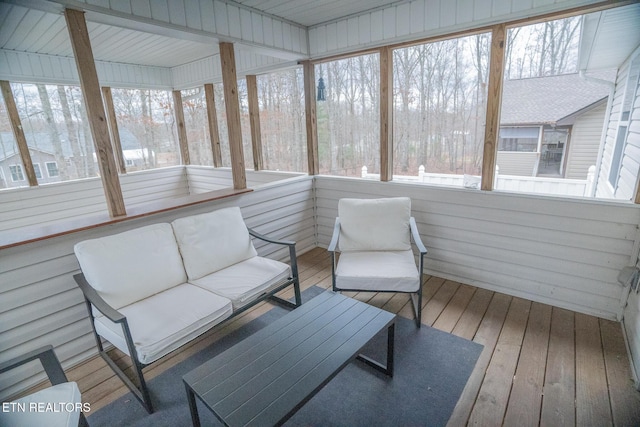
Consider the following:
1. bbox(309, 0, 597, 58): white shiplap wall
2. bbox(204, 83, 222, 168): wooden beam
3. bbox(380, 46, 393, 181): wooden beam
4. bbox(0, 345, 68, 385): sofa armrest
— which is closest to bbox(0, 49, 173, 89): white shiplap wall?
bbox(204, 83, 222, 168): wooden beam

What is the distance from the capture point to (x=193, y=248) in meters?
2.42

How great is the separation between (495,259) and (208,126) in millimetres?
4742

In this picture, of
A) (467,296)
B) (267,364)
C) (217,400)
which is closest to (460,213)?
(467,296)

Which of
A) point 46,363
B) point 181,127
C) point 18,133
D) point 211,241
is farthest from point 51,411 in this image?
point 181,127

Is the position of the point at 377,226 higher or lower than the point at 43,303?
higher

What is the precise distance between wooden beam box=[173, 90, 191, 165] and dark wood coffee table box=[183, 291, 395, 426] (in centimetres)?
498

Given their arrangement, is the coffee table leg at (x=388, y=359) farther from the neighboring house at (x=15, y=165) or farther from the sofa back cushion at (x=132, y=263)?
the neighboring house at (x=15, y=165)

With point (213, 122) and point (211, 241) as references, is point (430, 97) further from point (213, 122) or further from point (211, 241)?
point (213, 122)

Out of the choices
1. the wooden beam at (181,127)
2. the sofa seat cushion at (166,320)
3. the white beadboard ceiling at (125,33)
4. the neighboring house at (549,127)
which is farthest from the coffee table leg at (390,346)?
the wooden beam at (181,127)

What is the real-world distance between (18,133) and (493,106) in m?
5.62

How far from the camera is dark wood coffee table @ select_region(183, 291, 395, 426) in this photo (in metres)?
1.27

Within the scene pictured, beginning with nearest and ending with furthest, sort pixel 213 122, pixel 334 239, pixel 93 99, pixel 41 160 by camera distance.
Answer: pixel 93 99 → pixel 334 239 → pixel 41 160 → pixel 213 122

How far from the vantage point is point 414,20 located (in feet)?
9.31

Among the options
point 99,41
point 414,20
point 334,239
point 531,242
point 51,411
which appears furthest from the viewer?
point 99,41
